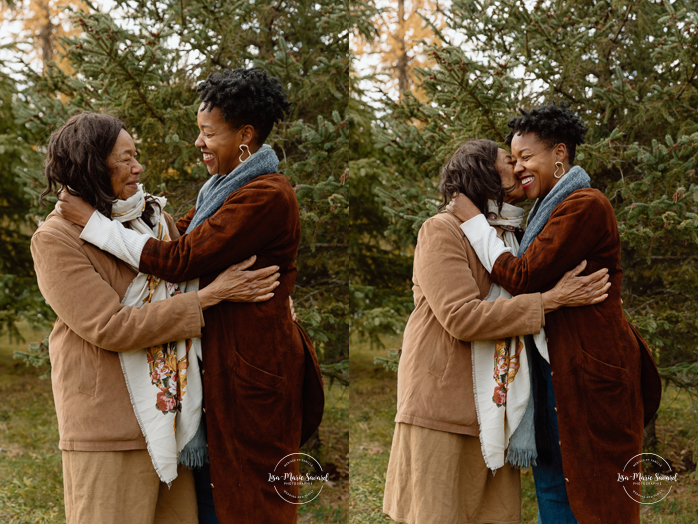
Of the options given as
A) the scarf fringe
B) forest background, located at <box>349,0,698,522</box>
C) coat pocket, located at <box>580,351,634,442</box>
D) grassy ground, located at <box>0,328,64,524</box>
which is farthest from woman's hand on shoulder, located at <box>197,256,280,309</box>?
grassy ground, located at <box>0,328,64,524</box>

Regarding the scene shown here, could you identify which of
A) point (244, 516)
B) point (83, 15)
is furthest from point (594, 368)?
point (83, 15)

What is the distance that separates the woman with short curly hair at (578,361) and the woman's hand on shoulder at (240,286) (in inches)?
33.5

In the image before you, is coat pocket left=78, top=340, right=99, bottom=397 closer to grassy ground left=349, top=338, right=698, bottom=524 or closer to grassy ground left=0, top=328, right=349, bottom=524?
grassy ground left=0, top=328, right=349, bottom=524

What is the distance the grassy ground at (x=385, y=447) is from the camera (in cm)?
387

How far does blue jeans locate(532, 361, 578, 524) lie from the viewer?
2.40 metres

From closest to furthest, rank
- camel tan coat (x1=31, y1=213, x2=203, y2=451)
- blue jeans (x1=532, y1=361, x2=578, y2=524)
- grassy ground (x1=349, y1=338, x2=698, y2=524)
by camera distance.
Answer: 1. camel tan coat (x1=31, y1=213, x2=203, y2=451)
2. blue jeans (x1=532, y1=361, x2=578, y2=524)
3. grassy ground (x1=349, y1=338, x2=698, y2=524)

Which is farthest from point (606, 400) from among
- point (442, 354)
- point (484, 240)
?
point (484, 240)

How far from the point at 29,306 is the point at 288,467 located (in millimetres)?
4023

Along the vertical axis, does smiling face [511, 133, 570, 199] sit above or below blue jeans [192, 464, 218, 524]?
above

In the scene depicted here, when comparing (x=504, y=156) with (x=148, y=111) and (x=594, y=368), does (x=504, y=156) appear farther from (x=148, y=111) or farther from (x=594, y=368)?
(x=148, y=111)

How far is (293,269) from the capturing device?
248 cm

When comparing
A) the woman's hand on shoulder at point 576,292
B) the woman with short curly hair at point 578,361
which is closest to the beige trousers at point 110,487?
the woman with short curly hair at point 578,361

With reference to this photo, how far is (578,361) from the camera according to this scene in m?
2.29

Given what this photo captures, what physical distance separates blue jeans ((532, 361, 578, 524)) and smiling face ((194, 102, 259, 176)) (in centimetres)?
153
